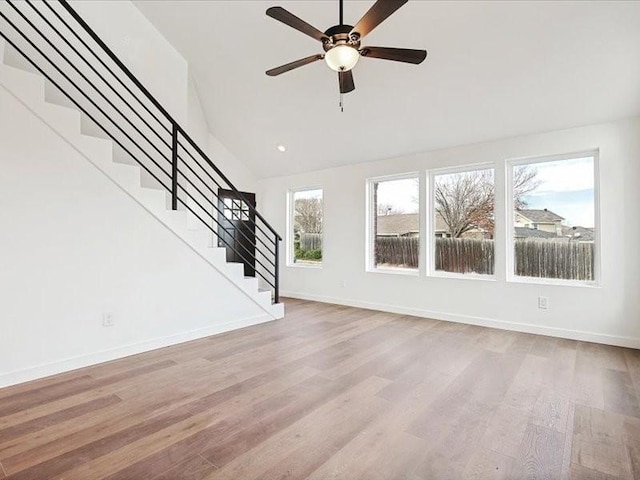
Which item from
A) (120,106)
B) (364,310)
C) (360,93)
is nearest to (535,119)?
(360,93)

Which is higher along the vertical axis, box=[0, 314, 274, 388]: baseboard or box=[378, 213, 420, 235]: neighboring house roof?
box=[378, 213, 420, 235]: neighboring house roof

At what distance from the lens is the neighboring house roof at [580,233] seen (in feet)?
13.5

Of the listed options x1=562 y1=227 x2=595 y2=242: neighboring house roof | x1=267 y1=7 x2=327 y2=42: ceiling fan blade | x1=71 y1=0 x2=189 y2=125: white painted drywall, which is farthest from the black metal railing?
x1=562 y1=227 x2=595 y2=242: neighboring house roof

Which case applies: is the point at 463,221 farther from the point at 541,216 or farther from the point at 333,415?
the point at 333,415

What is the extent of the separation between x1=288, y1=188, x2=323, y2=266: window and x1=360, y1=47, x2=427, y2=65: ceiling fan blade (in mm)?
4148

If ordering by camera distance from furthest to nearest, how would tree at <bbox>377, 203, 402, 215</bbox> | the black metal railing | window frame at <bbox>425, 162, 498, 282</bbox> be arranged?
tree at <bbox>377, 203, 402, 215</bbox> → window frame at <bbox>425, 162, 498, 282</bbox> → the black metal railing

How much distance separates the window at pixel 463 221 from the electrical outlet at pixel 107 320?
13.8ft

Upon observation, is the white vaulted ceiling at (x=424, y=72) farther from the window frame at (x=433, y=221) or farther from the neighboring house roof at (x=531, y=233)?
the neighboring house roof at (x=531, y=233)

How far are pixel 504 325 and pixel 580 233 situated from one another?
1.45 metres

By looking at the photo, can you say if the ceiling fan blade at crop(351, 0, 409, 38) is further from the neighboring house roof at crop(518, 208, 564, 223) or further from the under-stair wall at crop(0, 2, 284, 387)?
the neighboring house roof at crop(518, 208, 564, 223)

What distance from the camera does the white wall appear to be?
381 cm

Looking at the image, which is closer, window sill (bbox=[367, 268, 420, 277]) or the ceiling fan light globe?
the ceiling fan light globe

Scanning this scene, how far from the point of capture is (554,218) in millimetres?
4340

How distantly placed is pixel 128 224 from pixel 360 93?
10.2 feet
